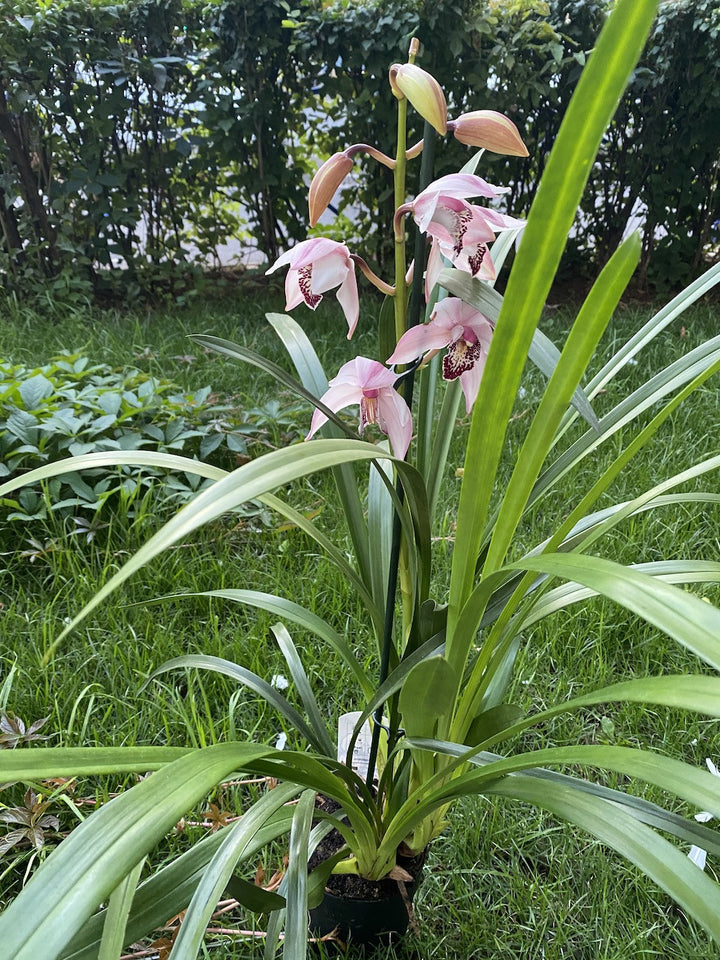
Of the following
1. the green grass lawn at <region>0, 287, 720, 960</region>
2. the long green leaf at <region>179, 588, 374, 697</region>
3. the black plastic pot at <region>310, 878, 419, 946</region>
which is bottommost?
the green grass lawn at <region>0, 287, 720, 960</region>

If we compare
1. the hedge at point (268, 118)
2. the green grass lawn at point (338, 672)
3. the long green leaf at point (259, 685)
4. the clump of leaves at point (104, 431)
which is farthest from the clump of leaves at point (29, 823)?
the hedge at point (268, 118)

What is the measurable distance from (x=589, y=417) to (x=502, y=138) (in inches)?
10.1

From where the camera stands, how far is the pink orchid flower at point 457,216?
0.54 metres

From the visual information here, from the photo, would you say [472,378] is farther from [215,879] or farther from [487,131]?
[215,879]

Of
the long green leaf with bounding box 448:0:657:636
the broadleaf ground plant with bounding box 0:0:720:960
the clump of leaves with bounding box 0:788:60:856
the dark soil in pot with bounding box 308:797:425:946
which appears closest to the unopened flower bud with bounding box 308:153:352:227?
the broadleaf ground plant with bounding box 0:0:720:960

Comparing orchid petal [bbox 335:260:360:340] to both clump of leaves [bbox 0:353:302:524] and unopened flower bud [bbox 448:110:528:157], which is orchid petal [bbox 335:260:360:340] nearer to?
unopened flower bud [bbox 448:110:528:157]

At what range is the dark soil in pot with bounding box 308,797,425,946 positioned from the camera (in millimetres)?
782

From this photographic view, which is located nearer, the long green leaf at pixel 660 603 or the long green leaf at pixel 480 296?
the long green leaf at pixel 660 603

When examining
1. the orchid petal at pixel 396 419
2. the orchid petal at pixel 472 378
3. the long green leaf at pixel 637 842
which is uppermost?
the orchid petal at pixel 472 378

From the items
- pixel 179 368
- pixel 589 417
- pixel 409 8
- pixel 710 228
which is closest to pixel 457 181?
pixel 589 417

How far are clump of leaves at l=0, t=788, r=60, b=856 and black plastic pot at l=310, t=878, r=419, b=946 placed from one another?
375 millimetres

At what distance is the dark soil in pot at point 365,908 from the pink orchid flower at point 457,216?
2.28ft

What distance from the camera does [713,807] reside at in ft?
1.39

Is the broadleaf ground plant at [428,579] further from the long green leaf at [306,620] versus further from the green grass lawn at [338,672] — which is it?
the green grass lawn at [338,672]
